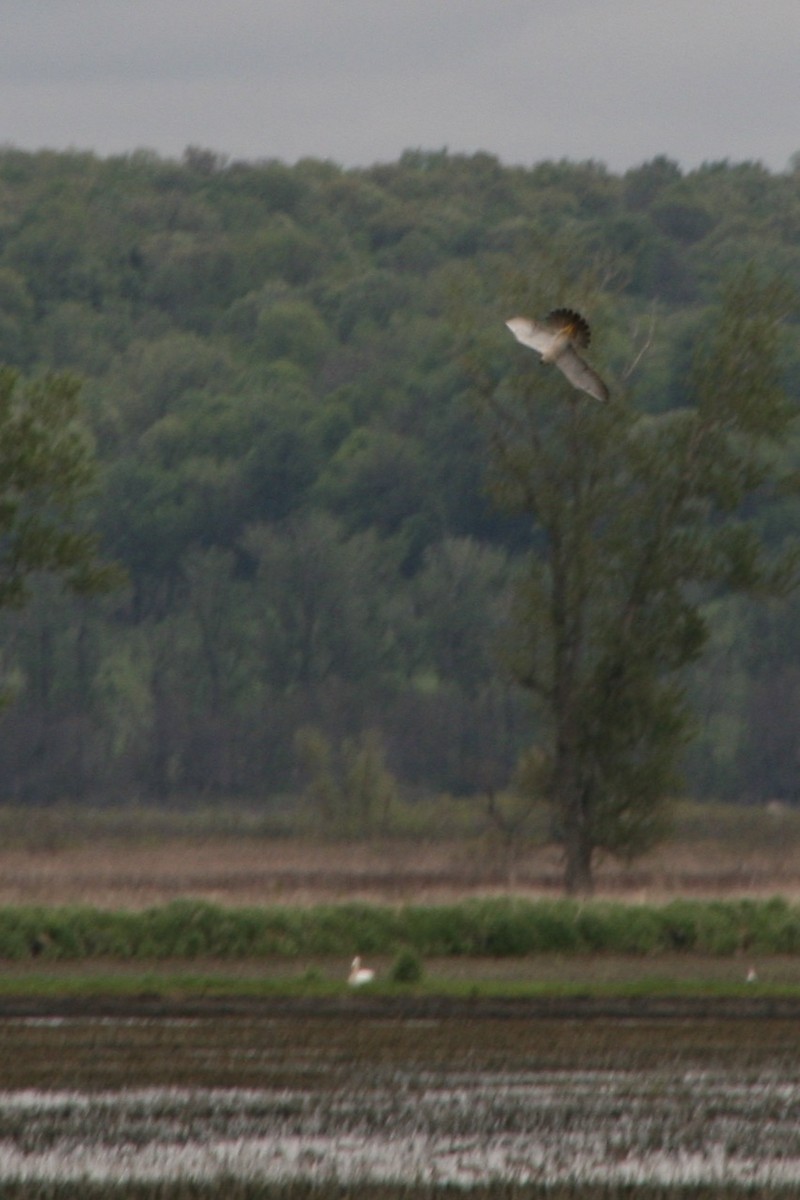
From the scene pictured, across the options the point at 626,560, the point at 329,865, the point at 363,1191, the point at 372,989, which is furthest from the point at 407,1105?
the point at 329,865

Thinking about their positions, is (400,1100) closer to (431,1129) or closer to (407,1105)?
(407,1105)

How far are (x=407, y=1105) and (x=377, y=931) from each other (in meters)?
12.7

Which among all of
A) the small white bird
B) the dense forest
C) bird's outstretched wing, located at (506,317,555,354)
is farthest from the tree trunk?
bird's outstretched wing, located at (506,317,555,354)

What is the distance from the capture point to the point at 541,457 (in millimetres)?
39062

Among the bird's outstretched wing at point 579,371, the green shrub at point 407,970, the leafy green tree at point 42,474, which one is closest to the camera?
the bird's outstretched wing at point 579,371

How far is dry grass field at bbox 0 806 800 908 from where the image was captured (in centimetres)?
3944

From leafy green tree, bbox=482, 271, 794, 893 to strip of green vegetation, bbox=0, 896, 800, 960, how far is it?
707 centimetres

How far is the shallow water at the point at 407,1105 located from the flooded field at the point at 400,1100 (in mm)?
23

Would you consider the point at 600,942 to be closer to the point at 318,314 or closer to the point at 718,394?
the point at 718,394

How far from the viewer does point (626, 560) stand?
39281 mm

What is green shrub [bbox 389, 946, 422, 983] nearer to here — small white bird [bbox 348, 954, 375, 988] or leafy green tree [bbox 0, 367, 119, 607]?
small white bird [bbox 348, 954, 375, 988]

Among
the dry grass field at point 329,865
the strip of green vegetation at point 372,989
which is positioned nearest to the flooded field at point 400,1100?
the strip of green vegetation at point 372,989

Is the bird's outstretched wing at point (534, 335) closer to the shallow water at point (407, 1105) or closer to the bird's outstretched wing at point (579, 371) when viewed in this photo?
the bird's outstretched wing at point (579, 371)

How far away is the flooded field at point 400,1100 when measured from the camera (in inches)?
583
